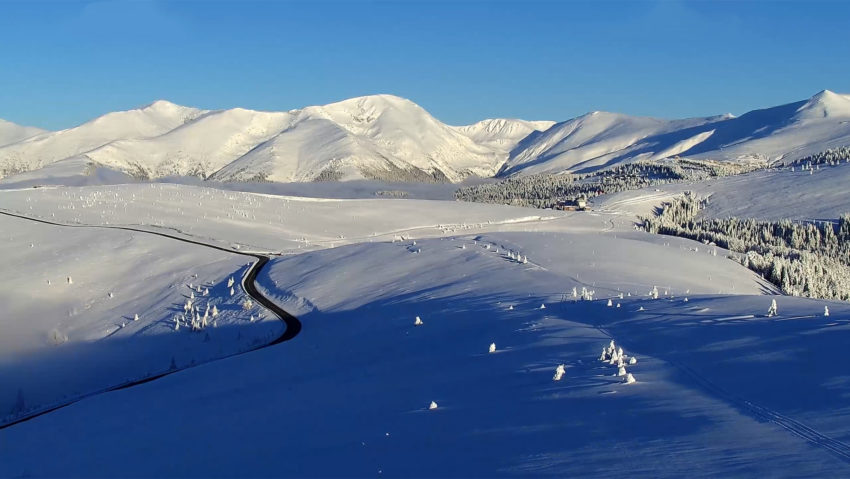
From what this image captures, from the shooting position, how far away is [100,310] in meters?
48.9

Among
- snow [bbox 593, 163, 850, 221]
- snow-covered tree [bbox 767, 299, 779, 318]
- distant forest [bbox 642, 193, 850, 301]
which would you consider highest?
snow [bbox 593, 163, 850, 221]

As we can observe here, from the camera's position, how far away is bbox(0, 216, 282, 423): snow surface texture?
3672cm

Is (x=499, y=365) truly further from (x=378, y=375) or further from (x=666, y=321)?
(x=666, y=321)

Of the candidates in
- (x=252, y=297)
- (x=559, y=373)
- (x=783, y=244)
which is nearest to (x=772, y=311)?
(x=559, y=373)

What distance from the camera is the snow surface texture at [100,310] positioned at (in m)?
36.7

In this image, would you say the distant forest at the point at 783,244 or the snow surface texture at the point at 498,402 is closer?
the snow surface texture at the point at 498,402

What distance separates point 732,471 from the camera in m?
11.4

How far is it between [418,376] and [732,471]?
10730 millimetres

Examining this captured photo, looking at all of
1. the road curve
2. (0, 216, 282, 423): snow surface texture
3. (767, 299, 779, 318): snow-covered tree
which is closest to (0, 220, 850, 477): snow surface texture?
(767, 299, 779, 318): snow-covered tree

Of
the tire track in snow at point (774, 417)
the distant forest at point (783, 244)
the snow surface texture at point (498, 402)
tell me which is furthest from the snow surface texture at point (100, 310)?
the distant forest at point (783, 244)

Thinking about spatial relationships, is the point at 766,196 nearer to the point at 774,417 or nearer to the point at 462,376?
the point at 462,376

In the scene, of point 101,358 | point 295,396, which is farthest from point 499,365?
point 101,358

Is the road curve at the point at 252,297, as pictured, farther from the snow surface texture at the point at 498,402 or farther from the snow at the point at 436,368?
the snow surface texture at the point at 498,402

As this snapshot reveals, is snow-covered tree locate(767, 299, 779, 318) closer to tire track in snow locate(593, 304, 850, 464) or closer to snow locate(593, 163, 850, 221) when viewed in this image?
tire track in snow locate(593, 304, 850, 464)
